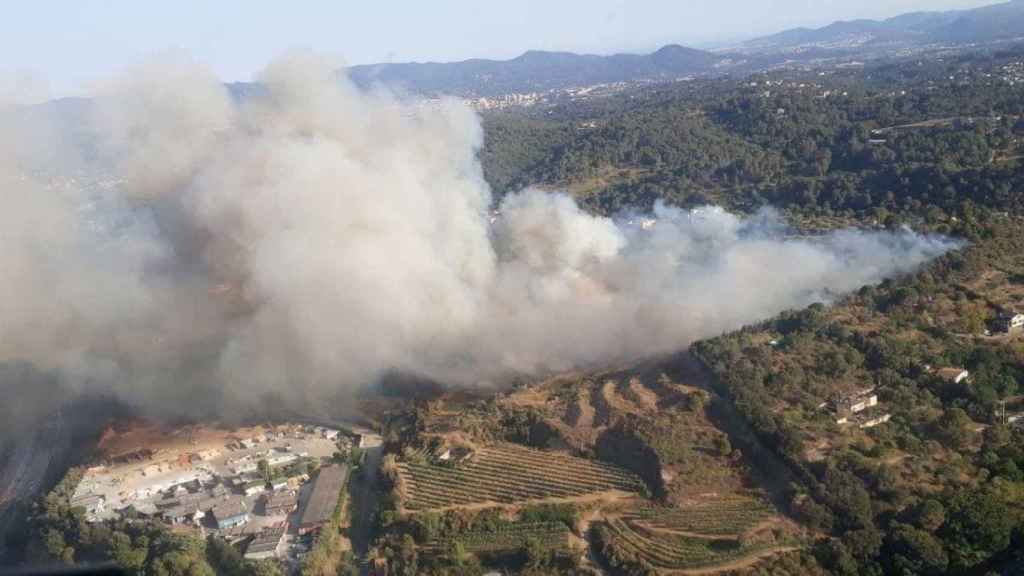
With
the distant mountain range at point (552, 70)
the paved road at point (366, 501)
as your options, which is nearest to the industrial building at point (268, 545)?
the paved road at point (366, 501)

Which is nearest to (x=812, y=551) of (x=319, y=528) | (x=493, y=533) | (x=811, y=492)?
(x=811, y=492)

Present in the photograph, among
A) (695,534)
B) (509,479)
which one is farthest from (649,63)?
(695,534)

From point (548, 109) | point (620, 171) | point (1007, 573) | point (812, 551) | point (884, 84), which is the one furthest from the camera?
point (548, 109)

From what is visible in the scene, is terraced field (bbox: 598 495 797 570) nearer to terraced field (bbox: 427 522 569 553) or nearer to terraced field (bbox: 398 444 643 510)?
terraced field (bbox: 427 522 569 553)

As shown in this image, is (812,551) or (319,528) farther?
(319,528)

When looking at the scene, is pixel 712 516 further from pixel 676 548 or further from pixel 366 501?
pixel 366 501

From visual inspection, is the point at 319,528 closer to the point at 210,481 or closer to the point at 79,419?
the point at 210,481

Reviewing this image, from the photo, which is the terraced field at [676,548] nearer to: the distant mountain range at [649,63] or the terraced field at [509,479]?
the terraced field at [509,479]
